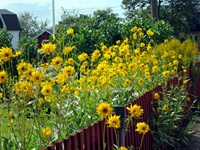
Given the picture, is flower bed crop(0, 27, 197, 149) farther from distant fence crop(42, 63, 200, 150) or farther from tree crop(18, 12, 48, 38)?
tree crop(18, 12, 48, 38)

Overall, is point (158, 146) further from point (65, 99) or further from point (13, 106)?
point (13, 106)

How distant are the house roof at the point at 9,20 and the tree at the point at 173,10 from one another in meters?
13.7

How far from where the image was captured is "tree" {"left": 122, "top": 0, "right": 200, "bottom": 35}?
41.0 metres

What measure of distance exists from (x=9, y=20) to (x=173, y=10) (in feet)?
62.7

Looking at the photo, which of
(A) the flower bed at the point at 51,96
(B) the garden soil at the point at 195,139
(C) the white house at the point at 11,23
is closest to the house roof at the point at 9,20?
(C) the white house at the point at 11,23

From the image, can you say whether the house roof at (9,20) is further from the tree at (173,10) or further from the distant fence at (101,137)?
the distant fence at (101,137)

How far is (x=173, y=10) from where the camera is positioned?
137 ft

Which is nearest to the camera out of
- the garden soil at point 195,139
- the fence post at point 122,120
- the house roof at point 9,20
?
the fence post at point 122,120

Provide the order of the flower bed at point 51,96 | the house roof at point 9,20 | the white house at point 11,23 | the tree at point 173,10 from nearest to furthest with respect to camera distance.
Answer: the flower bed at point 51,96
the tree at point 173,10
the white house at point 11,23
the house roof at point 9,20

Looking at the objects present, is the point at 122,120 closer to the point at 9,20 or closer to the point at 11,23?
the point at 11,23

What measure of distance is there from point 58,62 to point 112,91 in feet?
5.25

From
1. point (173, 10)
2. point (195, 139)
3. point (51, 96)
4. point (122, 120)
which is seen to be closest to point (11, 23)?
point (173, 10)

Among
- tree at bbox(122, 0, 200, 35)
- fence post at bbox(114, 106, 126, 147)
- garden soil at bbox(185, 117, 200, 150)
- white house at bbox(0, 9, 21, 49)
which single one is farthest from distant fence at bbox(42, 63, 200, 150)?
white house at bbox(0, 9, 21, 49)

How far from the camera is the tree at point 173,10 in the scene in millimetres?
41031
